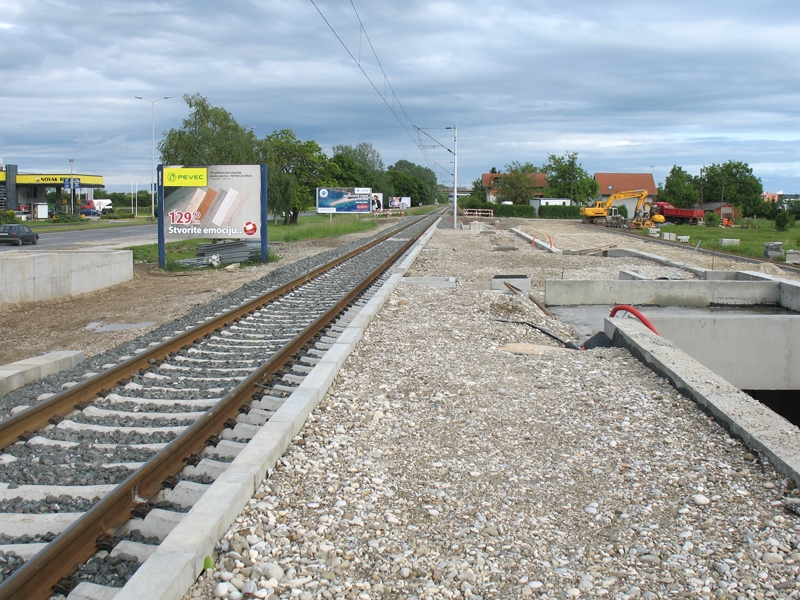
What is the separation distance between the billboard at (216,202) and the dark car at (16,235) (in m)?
19.7

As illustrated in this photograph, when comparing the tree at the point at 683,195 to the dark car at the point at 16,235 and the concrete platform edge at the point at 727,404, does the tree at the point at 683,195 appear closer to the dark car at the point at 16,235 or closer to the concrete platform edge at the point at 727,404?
the dark car at the point at 16,235

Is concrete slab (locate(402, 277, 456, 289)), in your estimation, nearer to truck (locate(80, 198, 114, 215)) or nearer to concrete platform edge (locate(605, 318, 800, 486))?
concrete platform edge (locate(605, 318, 800, 486))

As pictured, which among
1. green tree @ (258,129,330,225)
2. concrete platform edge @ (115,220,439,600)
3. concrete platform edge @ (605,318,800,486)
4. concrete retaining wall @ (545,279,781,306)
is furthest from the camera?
green tree @ (258,129,330,225)

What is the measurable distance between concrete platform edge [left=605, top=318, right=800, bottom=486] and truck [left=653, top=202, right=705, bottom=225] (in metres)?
62.5

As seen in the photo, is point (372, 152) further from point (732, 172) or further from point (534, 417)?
point (534, 417)

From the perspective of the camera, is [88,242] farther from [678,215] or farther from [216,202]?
[678,215]

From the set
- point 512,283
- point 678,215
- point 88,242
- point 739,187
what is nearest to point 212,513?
point 512,283

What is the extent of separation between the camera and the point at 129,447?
18.2 feet

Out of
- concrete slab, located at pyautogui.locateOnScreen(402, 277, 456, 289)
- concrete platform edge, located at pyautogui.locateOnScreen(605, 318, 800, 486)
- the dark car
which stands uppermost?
the dark car

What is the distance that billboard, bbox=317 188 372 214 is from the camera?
6259 centimetres

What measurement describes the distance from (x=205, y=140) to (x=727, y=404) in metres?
37.4

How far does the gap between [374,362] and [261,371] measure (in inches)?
59.6

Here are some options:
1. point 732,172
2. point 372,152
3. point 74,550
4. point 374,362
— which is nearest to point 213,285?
point 374,362

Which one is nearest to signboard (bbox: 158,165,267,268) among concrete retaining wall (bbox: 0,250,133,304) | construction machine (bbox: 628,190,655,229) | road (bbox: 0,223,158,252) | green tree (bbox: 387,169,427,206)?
concrete retaining wall (bbox: 0,250,133,304)
